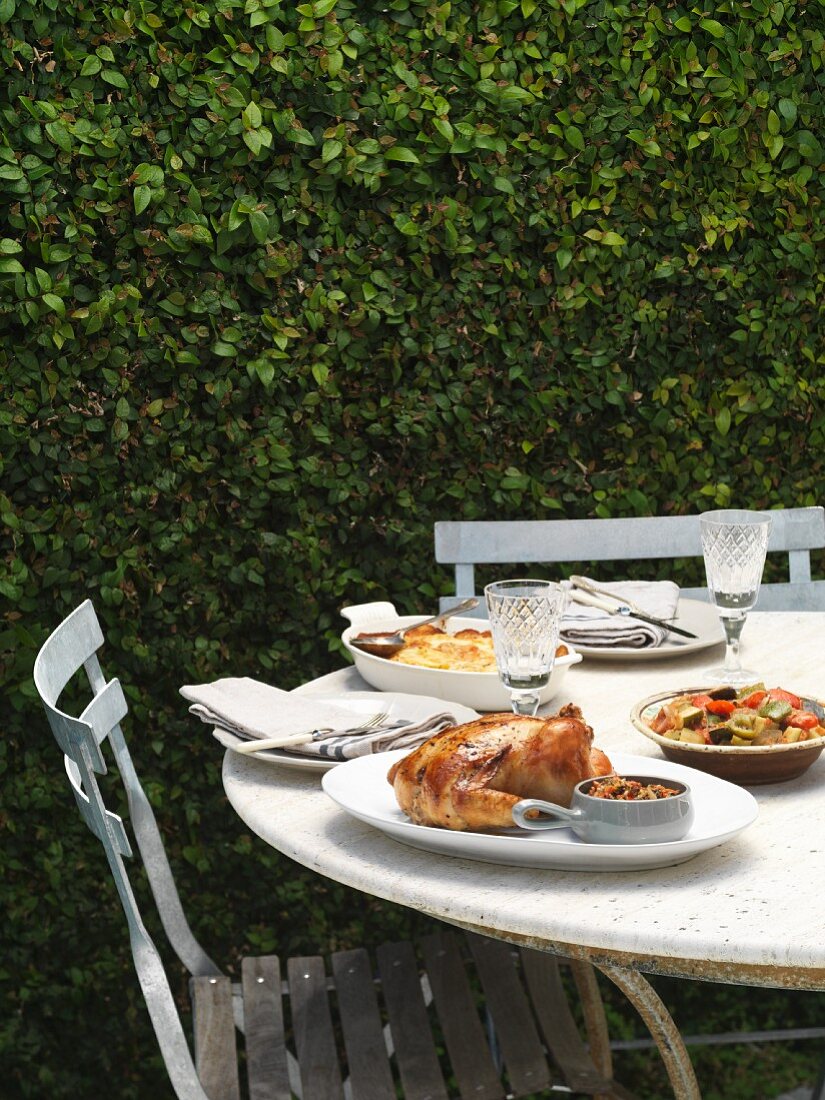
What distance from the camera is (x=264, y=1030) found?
167 centimetres

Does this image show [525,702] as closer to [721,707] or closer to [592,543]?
[721,707]

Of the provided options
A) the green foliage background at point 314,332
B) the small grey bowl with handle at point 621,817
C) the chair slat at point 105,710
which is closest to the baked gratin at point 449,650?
the chair slat at point 105,710

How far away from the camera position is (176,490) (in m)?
2.46

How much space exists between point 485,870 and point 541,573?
5.52 ft

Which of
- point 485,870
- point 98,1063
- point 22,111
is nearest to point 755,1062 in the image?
point 98,1063

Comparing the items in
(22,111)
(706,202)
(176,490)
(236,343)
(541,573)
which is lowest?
(541,573)

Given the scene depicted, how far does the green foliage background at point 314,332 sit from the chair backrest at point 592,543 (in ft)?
1.08

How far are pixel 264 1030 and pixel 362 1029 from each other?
0.13 m

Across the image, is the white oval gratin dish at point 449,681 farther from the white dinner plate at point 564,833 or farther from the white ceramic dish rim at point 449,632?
the white dinner plate at point 564,833

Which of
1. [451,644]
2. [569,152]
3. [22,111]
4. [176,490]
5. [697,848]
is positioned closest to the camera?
[697,848]

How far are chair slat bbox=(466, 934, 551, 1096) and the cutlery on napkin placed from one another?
0.50m

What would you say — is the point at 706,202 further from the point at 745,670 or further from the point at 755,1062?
the point at 755,1062

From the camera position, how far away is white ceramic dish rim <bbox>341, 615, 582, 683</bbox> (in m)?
1.55

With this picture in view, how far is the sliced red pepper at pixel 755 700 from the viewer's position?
1327 millimetres
